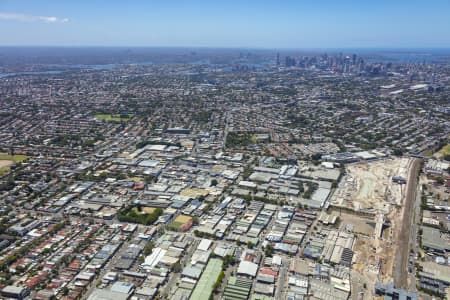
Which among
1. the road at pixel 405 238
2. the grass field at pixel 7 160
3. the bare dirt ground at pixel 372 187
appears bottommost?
the road at pixel 405 238

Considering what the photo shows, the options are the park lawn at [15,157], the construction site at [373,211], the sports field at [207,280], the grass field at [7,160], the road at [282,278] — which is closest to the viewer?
the sports field at [207,280]

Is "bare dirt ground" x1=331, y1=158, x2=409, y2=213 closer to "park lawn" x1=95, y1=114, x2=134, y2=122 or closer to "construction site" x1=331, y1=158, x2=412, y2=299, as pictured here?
"construction site" x1=331, y1=158, x2=412, y2=299

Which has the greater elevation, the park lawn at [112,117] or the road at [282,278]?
the park lawn at [112,117]

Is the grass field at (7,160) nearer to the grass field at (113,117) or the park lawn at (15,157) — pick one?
the park lawn at (15,157)

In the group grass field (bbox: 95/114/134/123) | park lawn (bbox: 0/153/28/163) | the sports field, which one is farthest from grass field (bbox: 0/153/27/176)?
the sports field

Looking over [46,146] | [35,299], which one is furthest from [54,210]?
[46,146]

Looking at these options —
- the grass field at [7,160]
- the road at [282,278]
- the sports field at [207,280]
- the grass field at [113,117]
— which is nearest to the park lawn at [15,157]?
the grass field at [7,160]

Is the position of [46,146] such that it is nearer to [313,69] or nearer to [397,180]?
[397,180]
